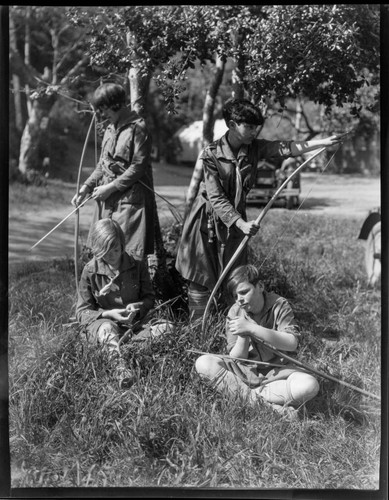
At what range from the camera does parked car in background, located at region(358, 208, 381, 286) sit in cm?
686

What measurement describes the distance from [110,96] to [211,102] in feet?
5.53

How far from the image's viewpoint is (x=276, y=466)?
346 cm

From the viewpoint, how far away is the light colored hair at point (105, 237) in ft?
13.4

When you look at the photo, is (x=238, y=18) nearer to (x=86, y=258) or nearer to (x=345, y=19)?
(x=345, y=19)

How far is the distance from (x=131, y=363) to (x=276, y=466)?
37.4 inches

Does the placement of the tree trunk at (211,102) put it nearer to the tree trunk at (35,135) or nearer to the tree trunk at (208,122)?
the tree trunk at (208,122)

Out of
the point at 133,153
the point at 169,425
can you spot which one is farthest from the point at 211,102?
the point at 169,425

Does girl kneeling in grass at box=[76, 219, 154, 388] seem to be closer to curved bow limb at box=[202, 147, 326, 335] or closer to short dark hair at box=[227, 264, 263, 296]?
curved bow limb at box=[202, 147, 326, 335]

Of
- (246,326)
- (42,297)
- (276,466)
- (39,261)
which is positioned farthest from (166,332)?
(39,261)

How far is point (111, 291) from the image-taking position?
13.8 feet

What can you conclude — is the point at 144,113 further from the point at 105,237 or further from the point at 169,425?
the point at 169,425

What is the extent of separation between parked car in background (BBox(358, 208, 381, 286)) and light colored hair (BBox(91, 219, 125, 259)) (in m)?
3.35

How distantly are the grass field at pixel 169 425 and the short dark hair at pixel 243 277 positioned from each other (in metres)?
0.31

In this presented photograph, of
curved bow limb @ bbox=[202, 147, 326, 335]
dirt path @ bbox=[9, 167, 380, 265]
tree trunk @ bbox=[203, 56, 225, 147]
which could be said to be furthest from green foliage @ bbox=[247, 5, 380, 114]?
dirt path @ bbox=[9, 167, 380, 265]
